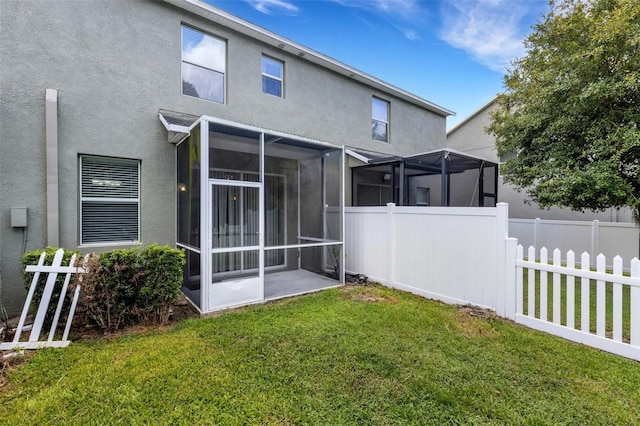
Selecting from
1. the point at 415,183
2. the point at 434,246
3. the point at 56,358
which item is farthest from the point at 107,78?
the point at 415,183

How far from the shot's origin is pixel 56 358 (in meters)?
3.69

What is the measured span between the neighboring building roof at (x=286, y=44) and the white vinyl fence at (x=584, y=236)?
6.47 m

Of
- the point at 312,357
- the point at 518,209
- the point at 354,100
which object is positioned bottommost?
the point at 312,357

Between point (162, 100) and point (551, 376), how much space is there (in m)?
7.99

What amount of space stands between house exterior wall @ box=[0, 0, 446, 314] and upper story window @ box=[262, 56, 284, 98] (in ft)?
0.81

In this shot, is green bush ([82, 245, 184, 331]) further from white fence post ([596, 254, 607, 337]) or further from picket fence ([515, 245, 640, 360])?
white fence post ([596, 254, 607, 337])

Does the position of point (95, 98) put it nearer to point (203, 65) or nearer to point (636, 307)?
point (203, 65)

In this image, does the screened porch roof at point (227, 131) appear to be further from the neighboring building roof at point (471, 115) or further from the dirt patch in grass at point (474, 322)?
the neighboring building roof at point (471, 115)

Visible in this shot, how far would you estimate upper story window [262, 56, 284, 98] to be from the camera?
804 cm

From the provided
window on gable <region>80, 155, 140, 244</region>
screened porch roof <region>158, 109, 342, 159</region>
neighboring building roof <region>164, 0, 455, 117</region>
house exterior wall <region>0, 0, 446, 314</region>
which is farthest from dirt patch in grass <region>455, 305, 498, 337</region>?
neighboring building roof <region>164, 0, 455, 117</region>

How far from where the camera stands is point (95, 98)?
5676mm

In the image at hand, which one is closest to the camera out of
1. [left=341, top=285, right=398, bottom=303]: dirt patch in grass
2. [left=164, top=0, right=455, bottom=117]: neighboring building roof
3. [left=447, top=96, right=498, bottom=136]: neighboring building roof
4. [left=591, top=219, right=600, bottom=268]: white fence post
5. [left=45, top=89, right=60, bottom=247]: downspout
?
[left=45, top=89, right=60, bottom=247]: downspout

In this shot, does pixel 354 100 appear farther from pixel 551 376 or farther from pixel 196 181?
pixel 551 376

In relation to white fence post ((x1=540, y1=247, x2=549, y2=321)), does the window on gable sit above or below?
above
